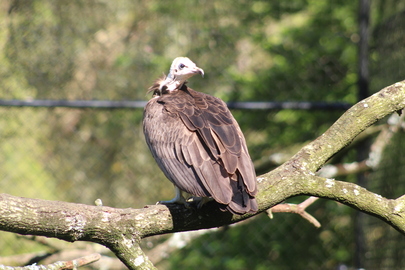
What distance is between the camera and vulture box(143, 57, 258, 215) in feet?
8.43

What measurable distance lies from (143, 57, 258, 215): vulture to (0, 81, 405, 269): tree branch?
15 cm

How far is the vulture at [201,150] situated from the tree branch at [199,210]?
6.0 inches

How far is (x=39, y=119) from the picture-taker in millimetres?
6207

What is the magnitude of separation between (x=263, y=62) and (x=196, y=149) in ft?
13.2

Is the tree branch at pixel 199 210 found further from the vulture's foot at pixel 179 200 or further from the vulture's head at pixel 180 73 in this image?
the vulture's head at pixel 180 73

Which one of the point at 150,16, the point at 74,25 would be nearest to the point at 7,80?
the point at 74,25

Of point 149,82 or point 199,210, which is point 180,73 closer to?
point 199,210

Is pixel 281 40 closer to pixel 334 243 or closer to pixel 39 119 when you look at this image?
pixel 334 243

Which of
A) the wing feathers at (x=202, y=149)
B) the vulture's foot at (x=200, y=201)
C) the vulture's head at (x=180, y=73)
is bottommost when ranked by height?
the vulture's foot at (x=200, y=201)

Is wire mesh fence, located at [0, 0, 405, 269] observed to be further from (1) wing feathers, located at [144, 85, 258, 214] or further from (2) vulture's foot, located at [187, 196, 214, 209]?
(2) vulture's foot, located at [187, 196, 214, 209]

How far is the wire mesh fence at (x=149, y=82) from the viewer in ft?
20.1

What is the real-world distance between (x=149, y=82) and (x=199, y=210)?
414 cm

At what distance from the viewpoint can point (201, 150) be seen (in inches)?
114

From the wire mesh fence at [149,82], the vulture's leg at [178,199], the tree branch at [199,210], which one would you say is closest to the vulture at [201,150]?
the vulture's leg at [178,199]
